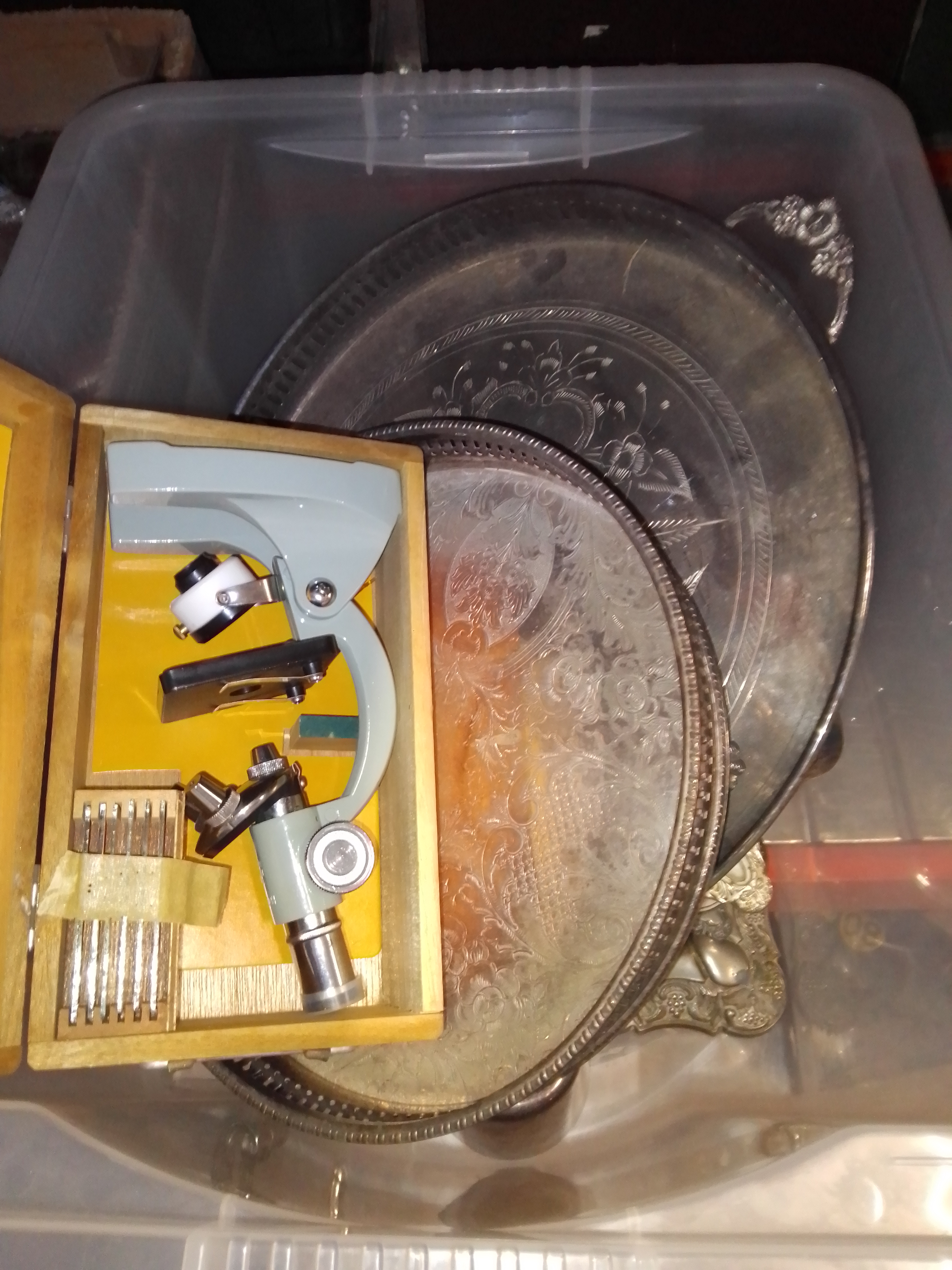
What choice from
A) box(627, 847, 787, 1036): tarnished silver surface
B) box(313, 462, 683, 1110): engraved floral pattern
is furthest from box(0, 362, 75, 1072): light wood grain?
box(627, 847, 787, 1036): tarnished silver surface

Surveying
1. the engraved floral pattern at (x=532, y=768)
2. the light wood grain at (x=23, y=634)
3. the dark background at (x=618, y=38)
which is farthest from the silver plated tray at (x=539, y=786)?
the dark background at (x=618, y=38)

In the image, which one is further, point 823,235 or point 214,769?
point 823,235

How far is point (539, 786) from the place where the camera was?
23.9 inches

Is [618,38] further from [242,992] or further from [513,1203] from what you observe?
[513,1203]

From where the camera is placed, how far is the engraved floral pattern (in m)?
0.57

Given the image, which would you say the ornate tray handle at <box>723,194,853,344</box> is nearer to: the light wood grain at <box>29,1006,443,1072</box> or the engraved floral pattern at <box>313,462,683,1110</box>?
the engraved floral pattern at <box>313,462,683,1110</box>

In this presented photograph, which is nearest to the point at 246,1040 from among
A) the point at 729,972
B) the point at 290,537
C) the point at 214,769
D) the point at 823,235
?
the point at 214,769

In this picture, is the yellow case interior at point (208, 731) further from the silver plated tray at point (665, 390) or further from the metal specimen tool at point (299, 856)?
the silver plated tray at point (665, 390)

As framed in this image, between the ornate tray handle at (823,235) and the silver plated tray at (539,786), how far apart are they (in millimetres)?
261

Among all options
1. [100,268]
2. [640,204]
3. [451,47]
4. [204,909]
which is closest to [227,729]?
[204,909]

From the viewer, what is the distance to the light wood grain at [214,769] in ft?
1.54

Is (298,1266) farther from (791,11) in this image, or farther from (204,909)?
(791,11)

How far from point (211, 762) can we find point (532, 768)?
19 cm

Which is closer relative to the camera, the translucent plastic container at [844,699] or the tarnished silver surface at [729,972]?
the translucent plastic container at [844,699]
